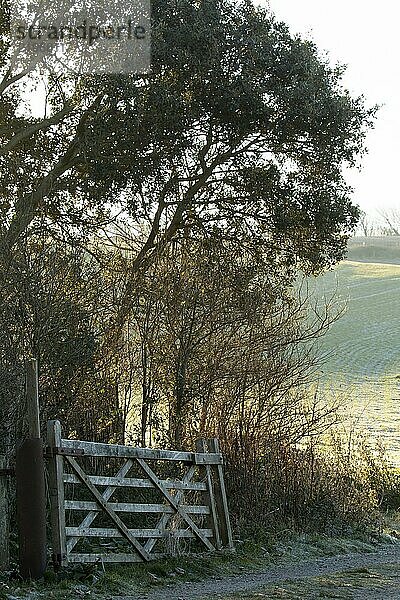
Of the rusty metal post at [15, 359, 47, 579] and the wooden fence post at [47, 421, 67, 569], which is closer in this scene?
the rusty metal post at [15, 359, 47, 579]

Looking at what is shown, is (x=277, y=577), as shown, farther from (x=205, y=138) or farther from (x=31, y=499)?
(x=205, y=138)

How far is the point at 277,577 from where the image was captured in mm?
11984

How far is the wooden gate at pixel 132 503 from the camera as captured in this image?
10617 millimetres

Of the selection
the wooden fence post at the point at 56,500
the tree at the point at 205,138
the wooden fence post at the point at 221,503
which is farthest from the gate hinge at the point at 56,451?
the tree at the point at 205,138

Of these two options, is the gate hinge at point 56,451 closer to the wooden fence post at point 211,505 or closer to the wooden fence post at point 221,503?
the wooden fence post at point 211,505

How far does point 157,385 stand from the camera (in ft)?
52.5

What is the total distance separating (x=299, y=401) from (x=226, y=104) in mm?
5680

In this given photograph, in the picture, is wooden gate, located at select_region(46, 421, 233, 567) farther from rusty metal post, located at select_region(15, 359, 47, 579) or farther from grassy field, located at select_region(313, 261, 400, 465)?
grassy field, located at select_region(313, 261, 400, 465)

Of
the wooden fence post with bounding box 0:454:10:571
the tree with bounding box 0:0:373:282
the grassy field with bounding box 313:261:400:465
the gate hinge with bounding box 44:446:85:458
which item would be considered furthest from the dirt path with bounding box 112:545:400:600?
the tree with bounding box 0:0:373:282

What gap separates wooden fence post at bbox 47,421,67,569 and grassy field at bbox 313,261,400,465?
319 inches

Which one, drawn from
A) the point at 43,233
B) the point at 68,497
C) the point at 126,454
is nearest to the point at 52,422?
the point at 126,454

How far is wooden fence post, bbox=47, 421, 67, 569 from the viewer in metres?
10.4

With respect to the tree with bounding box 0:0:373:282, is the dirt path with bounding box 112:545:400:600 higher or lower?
lower

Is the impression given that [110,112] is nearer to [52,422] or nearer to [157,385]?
[157,385]
